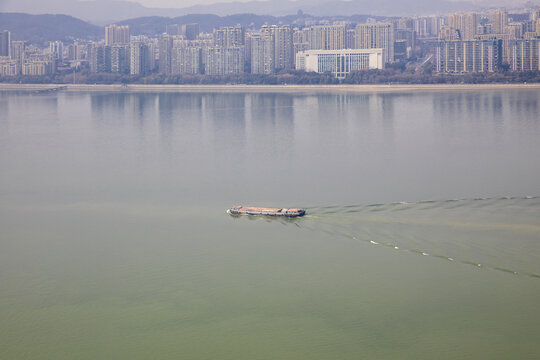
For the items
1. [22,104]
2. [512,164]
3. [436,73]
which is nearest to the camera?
[512,164]

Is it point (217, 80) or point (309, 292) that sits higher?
point (217, 80)

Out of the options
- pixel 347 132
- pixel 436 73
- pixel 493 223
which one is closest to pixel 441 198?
pixel 493 223

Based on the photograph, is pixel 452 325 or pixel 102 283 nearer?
pixel 452 325

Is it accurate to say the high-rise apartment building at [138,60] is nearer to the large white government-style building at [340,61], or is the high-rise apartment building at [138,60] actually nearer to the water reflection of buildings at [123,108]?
the large white government-style building at [340,61]

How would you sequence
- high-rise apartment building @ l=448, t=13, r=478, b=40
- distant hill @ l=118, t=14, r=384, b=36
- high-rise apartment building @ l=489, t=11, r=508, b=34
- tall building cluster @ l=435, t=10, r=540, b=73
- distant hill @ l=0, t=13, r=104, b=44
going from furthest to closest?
distant hill @ l=118, t=14, r=384, b=36 < distant hill @ l=0, t=13, r=104, b=44 < high-rise apartment building @ l=448, t=13, r=478, b=40 < high-rise apartment building @ l=489, t=11, r=508, b=34 < tall building cluster @ l=435, t=10, r=540, b=73

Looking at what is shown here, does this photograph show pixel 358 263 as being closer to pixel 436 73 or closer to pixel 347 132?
pixel 347 132

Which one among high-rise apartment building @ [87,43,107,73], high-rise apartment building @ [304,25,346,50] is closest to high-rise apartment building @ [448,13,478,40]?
high-rise apartment building @ [304,25,346,50]

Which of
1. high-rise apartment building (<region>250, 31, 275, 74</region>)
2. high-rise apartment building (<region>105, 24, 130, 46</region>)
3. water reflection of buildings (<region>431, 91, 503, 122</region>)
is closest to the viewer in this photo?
water reflection of buildings (<region>431, 91, 503, 122</region>)

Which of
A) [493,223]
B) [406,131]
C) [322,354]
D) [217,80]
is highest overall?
[217,80]

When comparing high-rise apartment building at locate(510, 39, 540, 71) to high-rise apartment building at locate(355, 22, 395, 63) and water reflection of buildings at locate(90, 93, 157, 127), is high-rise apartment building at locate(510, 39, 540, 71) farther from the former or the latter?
water reflection of buildings at locate(90, 93, 157, 127)
